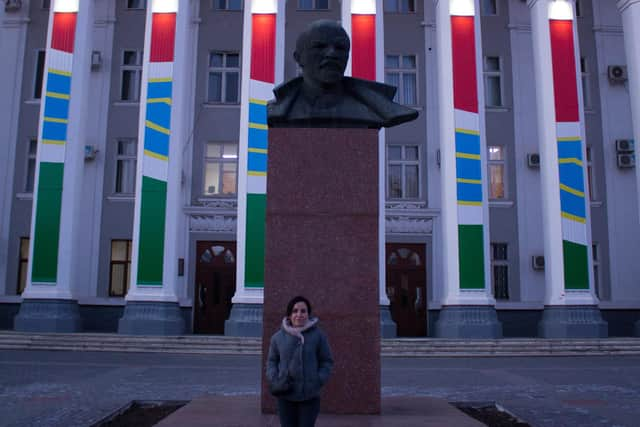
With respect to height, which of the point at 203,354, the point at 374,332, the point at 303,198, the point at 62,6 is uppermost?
the point at 62,6

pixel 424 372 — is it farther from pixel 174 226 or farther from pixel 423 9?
pixel 423 9

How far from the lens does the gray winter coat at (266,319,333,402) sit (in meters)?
4.61

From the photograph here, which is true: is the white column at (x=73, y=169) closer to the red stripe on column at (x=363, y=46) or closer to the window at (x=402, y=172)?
the red stripe on column at (x=363, y=46)

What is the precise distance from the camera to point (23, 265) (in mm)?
23031

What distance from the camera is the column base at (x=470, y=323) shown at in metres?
18.2

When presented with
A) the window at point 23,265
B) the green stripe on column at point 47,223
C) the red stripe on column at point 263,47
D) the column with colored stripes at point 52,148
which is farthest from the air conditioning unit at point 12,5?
the red stripe on column at point 263,47

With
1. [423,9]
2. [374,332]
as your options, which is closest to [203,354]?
[374,332]

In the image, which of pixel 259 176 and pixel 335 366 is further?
pixel 259 176

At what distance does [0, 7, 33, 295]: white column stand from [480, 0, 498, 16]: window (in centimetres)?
1758

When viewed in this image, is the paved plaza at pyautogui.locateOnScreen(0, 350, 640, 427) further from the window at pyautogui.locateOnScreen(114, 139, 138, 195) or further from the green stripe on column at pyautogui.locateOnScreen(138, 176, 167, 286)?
the window at pyautogui.locateOnScreen(114, 139, 138, 195)

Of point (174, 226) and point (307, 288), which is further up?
point (174, 226)

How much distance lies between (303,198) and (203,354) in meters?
11.2

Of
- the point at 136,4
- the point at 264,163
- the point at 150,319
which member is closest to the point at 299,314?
the point at 264,163

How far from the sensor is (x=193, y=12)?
24.2 m
